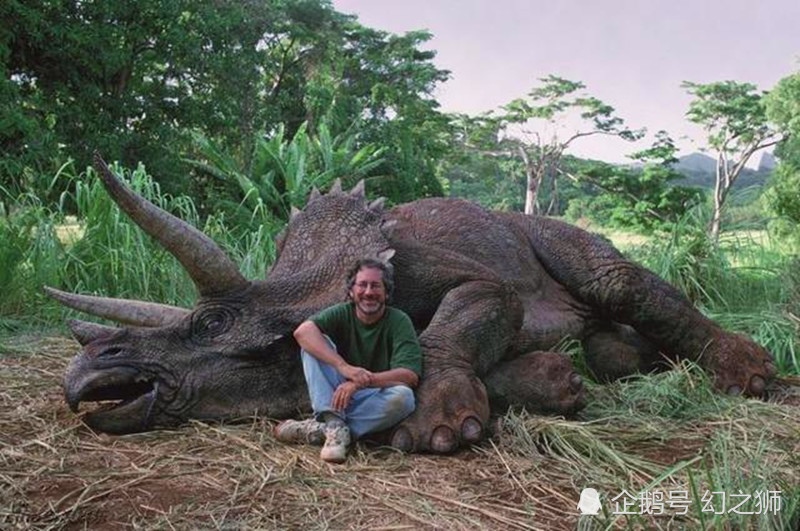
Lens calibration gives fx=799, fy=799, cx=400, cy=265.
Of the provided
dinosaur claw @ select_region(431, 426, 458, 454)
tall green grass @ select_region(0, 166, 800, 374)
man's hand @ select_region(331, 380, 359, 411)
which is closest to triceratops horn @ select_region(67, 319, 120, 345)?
man's hand @ select_region(331, 380, 359, 411)

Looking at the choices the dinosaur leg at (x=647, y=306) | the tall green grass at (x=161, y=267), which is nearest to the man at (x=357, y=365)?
the dinosaur leg at (x=647, y=306)

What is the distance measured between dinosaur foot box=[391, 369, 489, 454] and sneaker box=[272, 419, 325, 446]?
0.27 metres

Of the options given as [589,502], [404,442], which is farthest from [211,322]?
[589,502]

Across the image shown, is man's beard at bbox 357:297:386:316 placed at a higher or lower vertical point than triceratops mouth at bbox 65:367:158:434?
higher

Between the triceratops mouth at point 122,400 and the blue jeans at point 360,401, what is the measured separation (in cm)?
59

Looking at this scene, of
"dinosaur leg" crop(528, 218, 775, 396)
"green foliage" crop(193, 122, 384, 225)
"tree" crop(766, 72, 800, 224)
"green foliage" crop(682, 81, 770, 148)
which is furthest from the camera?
"green foliage" crop(682, 81, 770, 148)

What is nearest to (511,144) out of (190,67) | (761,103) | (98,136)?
(761,103)

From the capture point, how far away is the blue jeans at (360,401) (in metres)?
2.75

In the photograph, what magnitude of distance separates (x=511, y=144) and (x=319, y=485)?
33.1m

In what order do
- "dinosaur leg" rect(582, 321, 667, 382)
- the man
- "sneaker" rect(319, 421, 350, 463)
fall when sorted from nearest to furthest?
"sneaker" rect(319, 421, 350, 463) < the man < "dinosaur leg" rect(582, 321, 667, 382)

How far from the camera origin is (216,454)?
8.86 feet

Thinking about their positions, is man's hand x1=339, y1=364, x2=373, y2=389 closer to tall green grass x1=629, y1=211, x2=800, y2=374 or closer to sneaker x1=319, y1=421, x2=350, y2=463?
sneaker x1=319, y1=421, x2=350, y2=463

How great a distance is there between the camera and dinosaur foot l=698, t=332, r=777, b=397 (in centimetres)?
393

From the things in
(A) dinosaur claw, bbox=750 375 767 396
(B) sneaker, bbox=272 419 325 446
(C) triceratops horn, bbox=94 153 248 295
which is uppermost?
(C) triceratops horn, bbox=94 153 248 295
